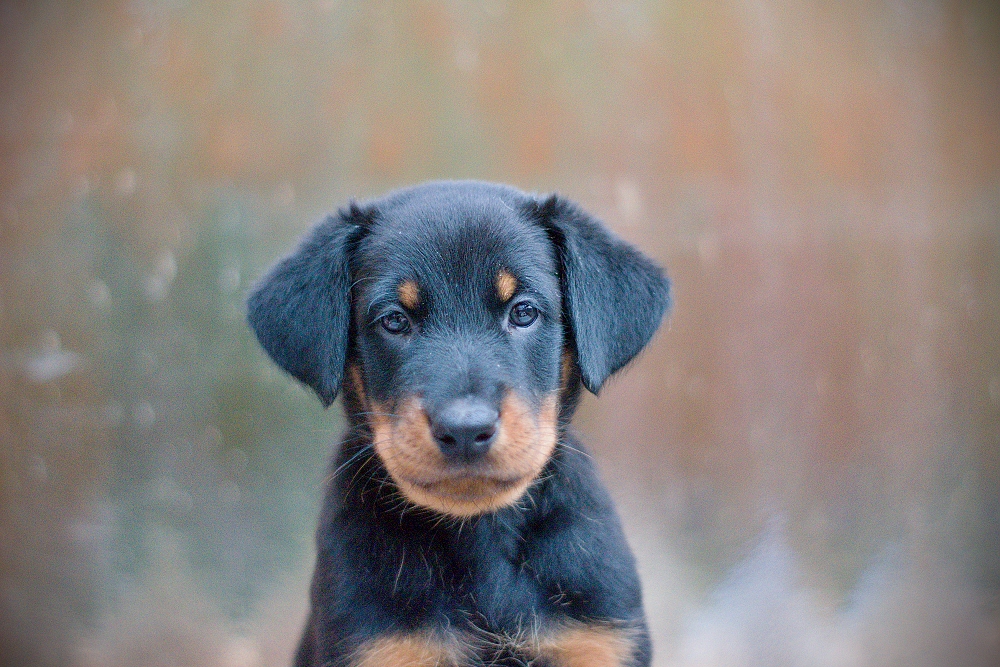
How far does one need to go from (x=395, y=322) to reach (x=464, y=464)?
57 centimetres

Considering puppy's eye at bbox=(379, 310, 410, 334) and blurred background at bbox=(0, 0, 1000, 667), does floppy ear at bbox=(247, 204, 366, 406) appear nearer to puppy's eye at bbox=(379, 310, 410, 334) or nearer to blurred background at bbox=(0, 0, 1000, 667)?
puppy's eye at bbox=(379, 310, 410, 334)

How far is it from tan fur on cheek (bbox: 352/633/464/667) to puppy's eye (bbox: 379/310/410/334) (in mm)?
923

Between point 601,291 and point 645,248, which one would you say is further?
point 645,248

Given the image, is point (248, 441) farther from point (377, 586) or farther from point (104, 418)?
point (377, 586)

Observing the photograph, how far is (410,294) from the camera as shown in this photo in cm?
272

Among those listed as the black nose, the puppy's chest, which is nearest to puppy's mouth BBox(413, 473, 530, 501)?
the black nose

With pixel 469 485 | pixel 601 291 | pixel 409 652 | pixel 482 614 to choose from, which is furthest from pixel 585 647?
pixel 601 291

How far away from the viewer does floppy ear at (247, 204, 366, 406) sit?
2791 mm

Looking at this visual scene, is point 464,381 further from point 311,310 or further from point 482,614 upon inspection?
point 482,614

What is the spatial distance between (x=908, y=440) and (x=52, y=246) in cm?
464

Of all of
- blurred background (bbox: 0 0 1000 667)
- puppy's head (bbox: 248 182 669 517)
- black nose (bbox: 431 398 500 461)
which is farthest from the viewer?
blurred background (bbox: 0 0 1000 667)

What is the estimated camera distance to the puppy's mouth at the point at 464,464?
8.06 ft

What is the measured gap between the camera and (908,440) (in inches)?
187

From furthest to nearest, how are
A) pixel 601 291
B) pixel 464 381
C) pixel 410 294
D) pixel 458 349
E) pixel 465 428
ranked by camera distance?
pixel 601 291 < pixel 410 294 < pixel 458 349 < pixel 464 381 < pixel 465 428
